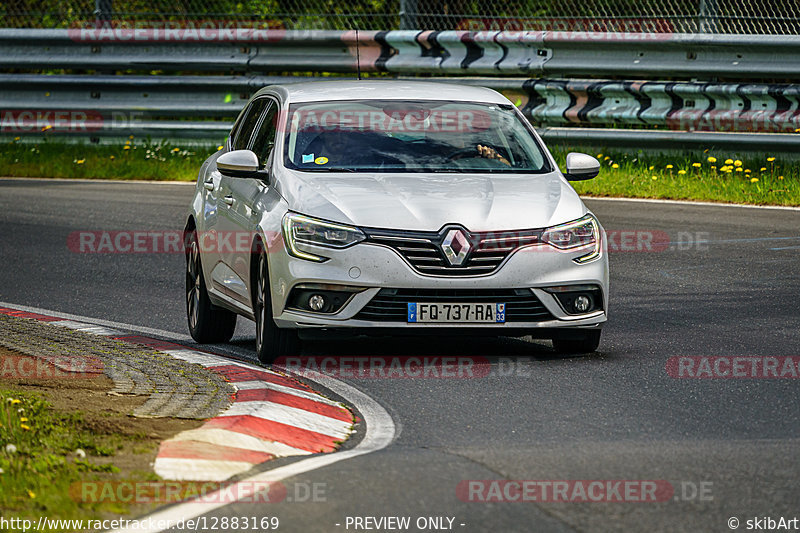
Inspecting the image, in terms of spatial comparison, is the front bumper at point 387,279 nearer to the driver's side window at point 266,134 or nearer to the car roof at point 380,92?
the driver's side window at point 266,134

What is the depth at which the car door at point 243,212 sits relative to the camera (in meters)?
9.16

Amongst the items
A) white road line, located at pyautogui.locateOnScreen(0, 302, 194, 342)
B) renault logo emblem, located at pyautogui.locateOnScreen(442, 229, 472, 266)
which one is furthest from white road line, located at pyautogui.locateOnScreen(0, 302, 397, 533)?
white road line, located at pyautogui.locateOnScreen(0, 302, 194, 342)

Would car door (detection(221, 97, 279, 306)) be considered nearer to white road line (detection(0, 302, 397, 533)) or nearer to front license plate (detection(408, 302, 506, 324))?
white road line (detection(0, 302, 397, 533))

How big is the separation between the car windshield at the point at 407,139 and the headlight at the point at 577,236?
769mm

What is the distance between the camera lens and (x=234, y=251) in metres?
9.41

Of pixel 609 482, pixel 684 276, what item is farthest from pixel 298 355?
pixel 684 276

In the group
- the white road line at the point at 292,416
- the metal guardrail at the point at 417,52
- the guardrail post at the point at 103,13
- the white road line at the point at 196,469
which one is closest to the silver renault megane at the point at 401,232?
the white road line at the point at 292,416

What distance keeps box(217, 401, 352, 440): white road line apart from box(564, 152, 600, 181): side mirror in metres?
3.10

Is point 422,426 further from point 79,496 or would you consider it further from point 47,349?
point 47,349

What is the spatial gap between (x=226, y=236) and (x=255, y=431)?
3097 mm

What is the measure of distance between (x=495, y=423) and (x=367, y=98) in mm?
3447

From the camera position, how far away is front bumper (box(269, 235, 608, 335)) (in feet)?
27.5

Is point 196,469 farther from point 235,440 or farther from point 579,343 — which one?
point 579,343

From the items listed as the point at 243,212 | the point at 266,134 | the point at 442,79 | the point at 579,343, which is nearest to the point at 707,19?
the point at 442,79
